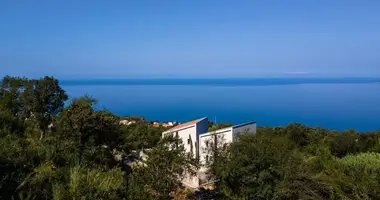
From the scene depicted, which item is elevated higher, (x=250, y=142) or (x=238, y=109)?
(x=250, y=142)

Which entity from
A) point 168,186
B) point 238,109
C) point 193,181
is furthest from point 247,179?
point 238,109

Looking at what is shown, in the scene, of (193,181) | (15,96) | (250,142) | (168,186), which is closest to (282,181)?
(250,142)

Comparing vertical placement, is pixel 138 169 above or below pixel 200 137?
above

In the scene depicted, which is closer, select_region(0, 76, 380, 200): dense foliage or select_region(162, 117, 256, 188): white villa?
select_region(0, 76, 380, 200): dense foliage

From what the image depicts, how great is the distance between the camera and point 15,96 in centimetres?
2466

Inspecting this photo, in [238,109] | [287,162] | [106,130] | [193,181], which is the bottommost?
[238,109]

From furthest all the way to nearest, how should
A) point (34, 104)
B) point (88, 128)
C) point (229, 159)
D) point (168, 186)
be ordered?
point (34, 104) < point (88, 128) < point (229, 159) < point (168, 186)

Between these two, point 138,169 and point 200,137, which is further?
point 200,137

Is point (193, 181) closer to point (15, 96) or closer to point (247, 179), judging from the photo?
point (247, 179)

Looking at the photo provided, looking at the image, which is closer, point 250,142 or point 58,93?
point 250,142

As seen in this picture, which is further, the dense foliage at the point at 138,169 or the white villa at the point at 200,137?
the white villa at the point at 200,137

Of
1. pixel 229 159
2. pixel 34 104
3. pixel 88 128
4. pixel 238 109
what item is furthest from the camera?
pixel 238 109

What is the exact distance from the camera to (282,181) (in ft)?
37.8

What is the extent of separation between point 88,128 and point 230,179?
628 cm
